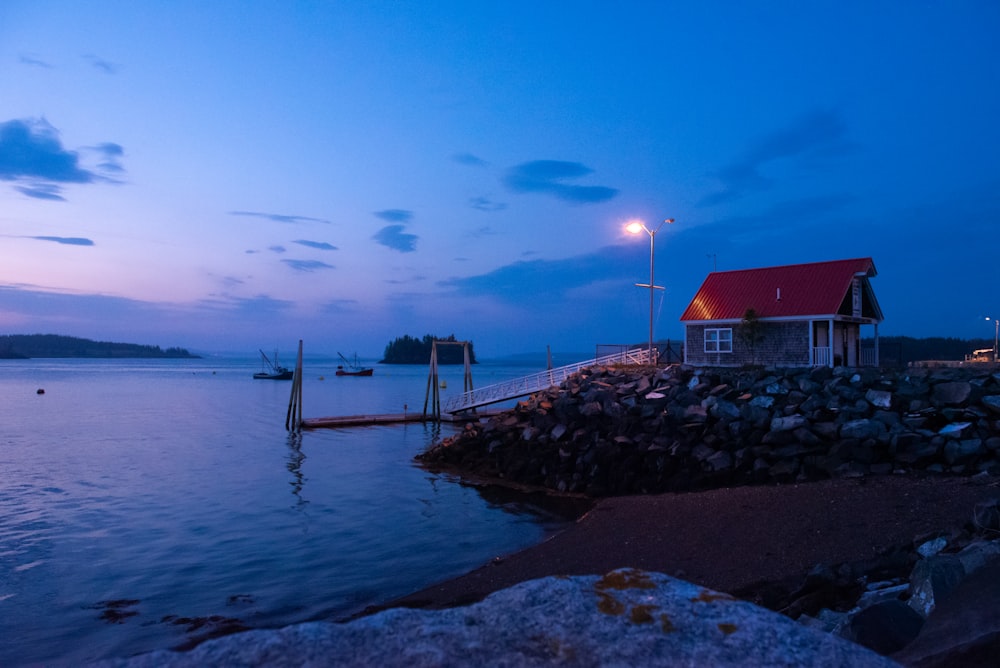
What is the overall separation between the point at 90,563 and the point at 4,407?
195 ft

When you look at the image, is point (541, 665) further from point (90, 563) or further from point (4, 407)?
point (4, 407)

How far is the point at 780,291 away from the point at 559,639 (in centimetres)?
3174

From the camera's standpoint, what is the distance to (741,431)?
20500mm

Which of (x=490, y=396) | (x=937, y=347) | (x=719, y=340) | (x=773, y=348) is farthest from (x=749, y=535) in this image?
(x=937, y=347)

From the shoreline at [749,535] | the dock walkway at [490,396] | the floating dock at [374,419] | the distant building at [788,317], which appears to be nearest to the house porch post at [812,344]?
the distant building at [788,317]

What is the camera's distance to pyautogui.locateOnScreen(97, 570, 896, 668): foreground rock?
2.43 metres

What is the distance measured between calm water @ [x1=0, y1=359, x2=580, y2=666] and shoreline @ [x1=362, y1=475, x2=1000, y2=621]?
5.18 feet

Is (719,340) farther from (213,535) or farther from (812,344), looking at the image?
(213,535)

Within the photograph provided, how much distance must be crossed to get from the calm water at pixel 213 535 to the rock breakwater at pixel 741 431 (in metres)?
2.84

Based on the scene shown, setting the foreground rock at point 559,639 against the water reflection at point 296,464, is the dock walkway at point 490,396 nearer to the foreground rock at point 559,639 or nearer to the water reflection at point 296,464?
the water reflection at point 296,464

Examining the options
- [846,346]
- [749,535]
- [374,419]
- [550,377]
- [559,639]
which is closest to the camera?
[559,639]

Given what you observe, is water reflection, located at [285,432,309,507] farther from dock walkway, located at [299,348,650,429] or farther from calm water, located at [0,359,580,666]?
dock walkway, located at [299,348,650,429]

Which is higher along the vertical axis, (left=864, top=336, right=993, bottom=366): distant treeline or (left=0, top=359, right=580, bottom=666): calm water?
(left=864, top=336, right=993, bottom=366): distant treeline

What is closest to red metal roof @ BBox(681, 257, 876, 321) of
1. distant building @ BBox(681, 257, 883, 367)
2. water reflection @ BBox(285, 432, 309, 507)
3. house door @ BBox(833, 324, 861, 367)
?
distant building @ BBox(681, 257, 883, 367)
